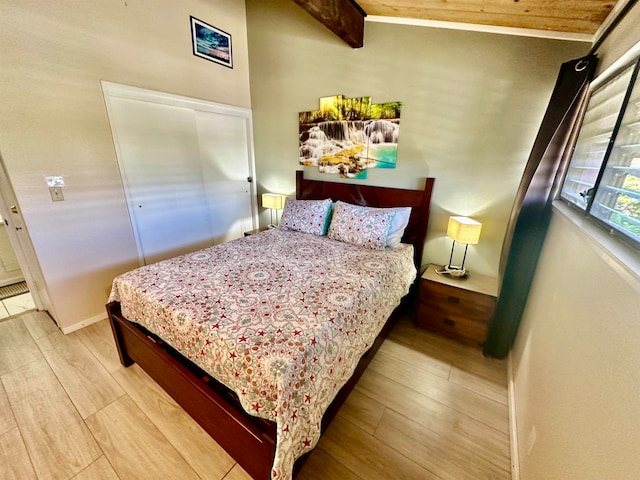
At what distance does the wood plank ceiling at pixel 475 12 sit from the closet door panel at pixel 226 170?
1.64 m

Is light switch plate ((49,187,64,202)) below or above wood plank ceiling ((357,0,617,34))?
below

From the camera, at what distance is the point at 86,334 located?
2.17 m

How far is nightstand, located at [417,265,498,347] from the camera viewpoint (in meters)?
1.99

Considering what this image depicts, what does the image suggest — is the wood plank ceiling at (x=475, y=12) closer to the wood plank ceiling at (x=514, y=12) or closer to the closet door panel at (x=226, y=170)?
the wood plank ceiling at (x=514, y=12)

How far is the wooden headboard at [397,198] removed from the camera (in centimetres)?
239

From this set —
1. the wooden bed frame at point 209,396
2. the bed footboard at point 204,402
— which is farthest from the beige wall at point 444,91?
the bed footboard at point 204,402

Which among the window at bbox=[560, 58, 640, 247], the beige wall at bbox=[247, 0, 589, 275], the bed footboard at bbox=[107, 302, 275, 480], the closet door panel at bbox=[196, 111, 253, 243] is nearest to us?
the window at bbox=[560, 58, 640, 247]

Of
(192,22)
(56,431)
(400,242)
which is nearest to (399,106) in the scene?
(400,242)

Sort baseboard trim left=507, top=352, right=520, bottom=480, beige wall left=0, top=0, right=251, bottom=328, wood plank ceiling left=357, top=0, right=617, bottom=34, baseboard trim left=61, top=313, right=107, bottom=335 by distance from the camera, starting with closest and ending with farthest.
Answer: baseboard trim left=507, top=352, right=520, bottom=480
wood plank ceiling left=357, top=0, right=617, bottom=34
beige wall left=0, top=0, right=251, bottom=328
baseboard trim left=61, top=313, right=107, bottom=335

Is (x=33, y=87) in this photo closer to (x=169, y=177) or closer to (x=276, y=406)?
(x=169, y=177)

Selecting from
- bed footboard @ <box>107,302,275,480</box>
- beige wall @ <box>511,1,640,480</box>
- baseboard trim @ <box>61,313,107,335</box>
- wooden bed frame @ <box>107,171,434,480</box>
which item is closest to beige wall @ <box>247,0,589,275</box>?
beige wall @ <box>511,1,640,480</box>

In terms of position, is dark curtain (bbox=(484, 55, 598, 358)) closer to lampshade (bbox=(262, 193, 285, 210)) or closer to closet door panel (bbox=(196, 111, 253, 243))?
lampshade (bbox=(262, 193, 285, 210))

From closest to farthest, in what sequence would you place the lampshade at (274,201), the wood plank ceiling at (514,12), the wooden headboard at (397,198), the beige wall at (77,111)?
the wood plank ceiling at (514,12) < the beige wall at (77,111) < the wooden headboard at (397,198) < the lampshade at (274,201)

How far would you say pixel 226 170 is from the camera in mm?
3227
